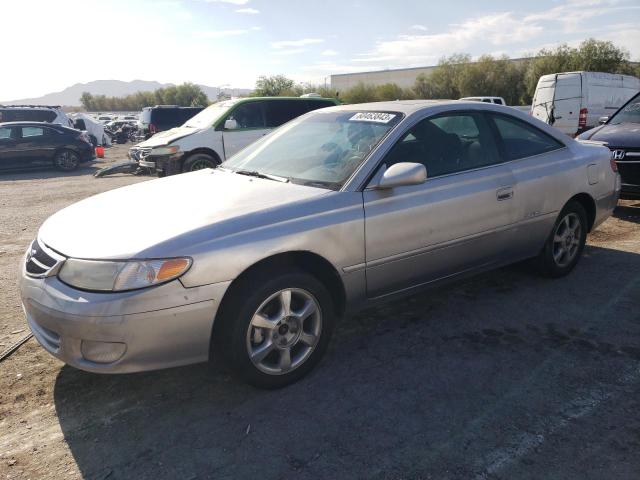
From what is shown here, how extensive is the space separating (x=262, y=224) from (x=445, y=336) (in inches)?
64.6

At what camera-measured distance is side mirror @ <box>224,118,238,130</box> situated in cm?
1031

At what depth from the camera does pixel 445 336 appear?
357 centimetres

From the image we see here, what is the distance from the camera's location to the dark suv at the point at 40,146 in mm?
14961

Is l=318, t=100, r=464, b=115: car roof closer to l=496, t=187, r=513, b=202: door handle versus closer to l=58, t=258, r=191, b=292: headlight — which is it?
l=496, t=187, r=513, b=202: door handle

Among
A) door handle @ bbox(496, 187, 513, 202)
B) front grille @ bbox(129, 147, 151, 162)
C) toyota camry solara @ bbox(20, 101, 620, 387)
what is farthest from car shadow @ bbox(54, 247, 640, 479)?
front grille @ bbox(129, 147, 151, 162)

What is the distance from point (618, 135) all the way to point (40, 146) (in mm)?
15427

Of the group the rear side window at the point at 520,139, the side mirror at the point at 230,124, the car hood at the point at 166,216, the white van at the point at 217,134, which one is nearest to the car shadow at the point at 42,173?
the white van at the point at 217,134

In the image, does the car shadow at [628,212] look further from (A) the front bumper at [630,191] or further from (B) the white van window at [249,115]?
(B) the white van window at [249,115]

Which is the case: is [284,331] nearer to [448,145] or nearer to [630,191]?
[448,145]

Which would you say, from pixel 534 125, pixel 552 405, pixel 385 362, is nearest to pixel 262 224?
pixel 385 362

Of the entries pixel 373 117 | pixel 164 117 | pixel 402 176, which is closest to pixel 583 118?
pixel 373 117

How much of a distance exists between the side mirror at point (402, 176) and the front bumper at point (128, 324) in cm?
119

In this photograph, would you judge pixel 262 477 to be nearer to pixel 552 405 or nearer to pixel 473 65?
pixel 552 405

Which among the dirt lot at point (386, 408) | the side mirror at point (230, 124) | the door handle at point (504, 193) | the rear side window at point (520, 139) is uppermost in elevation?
the side mirror at point (230, 124)
